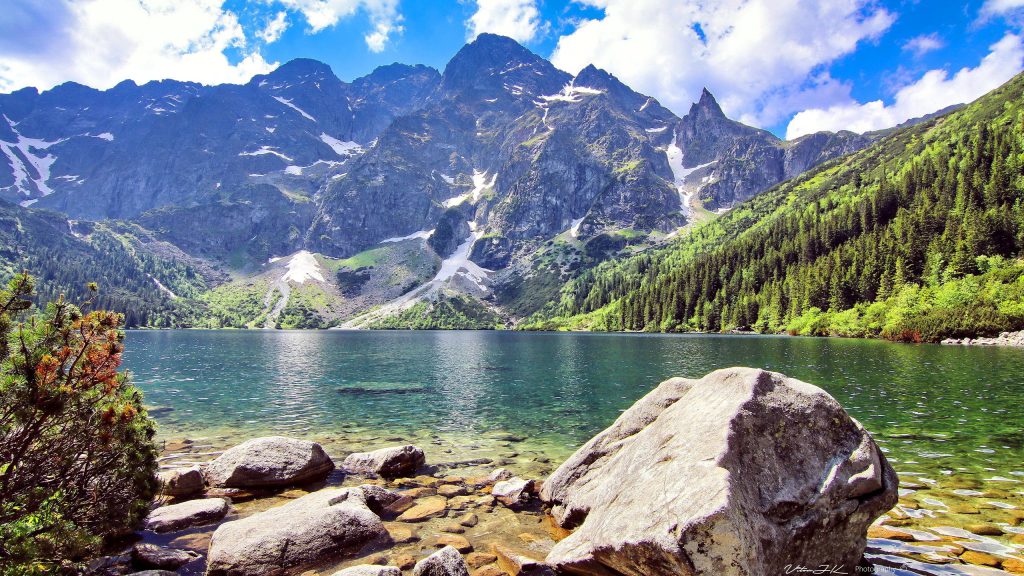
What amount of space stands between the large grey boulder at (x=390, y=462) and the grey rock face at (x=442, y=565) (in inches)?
419

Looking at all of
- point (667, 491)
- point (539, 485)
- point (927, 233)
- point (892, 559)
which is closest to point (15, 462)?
point (667, 491)

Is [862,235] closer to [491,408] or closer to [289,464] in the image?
[491,408]

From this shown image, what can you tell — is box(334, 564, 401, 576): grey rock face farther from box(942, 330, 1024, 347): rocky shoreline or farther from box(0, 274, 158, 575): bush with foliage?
box(942, 330, 1024, 347): rocky shoreline

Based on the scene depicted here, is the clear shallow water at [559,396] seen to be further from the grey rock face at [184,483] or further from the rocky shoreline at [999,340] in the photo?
the grey rock face at [184,483]

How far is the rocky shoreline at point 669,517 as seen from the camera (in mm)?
8945

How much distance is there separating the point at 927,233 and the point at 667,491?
164m

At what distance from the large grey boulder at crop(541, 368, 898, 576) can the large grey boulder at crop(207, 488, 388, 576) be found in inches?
224

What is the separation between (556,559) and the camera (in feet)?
36.7

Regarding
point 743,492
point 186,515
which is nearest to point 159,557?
point 186,515

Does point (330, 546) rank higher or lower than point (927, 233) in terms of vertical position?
lower

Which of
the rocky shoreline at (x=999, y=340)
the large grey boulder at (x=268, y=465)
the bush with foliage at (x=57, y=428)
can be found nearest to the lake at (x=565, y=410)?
the large grey boulder at (x=268, y=465)

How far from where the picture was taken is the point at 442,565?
10.3 meters

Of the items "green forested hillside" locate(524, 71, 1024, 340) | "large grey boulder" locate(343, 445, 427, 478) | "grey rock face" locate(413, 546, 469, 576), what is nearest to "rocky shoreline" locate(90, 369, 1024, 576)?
"grey rock face" locate(413, 546, 469, 576)

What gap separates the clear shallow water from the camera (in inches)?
1003
